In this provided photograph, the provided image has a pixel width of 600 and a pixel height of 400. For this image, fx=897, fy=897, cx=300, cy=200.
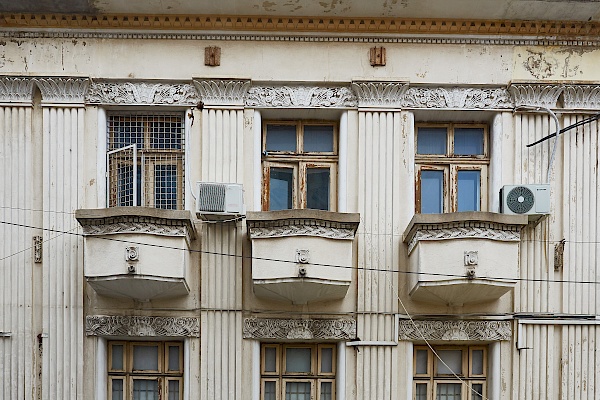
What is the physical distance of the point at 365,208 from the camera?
12102 millimetres

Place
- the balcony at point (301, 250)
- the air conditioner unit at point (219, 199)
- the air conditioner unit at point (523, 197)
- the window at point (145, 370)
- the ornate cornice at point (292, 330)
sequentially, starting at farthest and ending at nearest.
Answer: the window at point (145, 370), the ornate cornice at point (292, 330), the air conditioner unit at point (523, 197), the air conditioner unit at point (219, 199), the balcony at point (301, 250)

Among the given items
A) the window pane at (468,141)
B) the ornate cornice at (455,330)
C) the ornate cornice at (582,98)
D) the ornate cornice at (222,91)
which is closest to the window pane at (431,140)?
the window pane at (468,141)

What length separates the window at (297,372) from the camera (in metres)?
12.1

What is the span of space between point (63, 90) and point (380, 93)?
430 cm

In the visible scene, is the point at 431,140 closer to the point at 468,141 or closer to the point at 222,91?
the point at 468,141

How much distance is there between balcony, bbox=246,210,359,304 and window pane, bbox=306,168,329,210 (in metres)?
0.98

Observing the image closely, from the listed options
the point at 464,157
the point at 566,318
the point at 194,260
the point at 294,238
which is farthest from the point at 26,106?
the point at 566,318

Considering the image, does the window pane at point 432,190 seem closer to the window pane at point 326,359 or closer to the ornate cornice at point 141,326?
the window pane at point 326,359

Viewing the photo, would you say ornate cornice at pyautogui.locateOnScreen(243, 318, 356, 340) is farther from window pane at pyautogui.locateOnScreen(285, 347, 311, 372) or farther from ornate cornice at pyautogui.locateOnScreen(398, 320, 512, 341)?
ornate cornice at pyautogui.locateOnScreen(398, 320, 512, 341)

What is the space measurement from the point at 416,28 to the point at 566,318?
4406 millimetres

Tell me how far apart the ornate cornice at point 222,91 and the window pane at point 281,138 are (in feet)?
2.14

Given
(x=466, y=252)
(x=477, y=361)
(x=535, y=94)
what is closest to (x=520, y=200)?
(x=466, y=252)

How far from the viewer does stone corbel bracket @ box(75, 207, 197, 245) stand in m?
11.3

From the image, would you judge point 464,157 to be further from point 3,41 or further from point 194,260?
point 3,41
